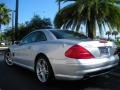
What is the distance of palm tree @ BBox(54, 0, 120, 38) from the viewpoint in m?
14.8

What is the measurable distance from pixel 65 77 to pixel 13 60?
3438 mm

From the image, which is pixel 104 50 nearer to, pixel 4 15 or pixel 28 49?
pixel 28 49

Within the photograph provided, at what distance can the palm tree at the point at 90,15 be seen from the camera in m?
14.8

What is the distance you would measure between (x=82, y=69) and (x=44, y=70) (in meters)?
1.27

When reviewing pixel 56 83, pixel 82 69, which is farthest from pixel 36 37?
pixel 82 69

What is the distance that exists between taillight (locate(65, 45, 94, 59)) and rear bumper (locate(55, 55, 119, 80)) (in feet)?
0.38

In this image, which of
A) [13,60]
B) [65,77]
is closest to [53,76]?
[65,77]

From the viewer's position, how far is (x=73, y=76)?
5.86 meters

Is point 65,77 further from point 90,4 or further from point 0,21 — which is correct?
point 0,21

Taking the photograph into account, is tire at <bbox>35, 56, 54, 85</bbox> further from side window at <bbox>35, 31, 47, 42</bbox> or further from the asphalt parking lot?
side window at <bbox>35, 31, 47, 42</bbox>

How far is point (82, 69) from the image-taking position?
5785 mm

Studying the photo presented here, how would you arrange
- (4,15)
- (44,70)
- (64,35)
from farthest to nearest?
1. (4,15)
2. (64,35)
3. (44,70)

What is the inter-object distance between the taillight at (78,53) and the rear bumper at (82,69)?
12 centimetres

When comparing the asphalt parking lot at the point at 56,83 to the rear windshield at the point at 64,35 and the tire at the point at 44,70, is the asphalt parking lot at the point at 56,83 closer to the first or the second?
the tire at the point at 44,70
